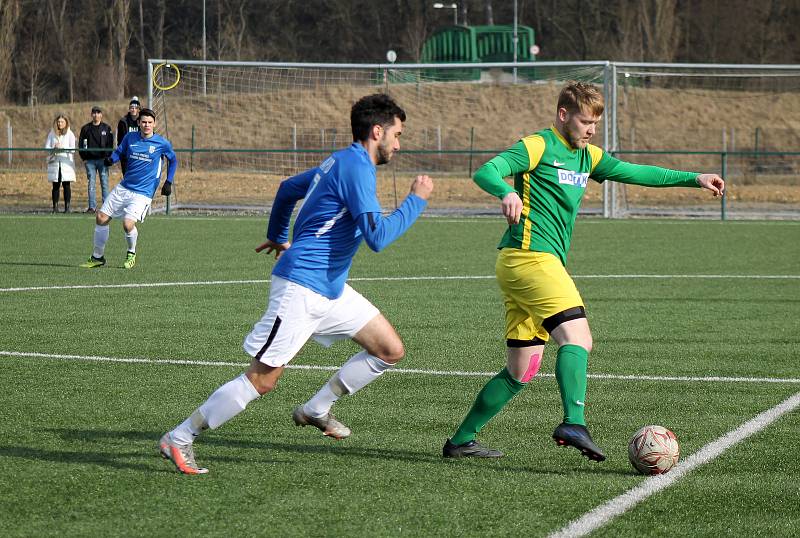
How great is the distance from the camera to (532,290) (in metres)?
5.88

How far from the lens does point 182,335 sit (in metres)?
9.88

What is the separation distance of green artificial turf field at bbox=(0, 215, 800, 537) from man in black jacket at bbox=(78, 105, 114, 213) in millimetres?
10327

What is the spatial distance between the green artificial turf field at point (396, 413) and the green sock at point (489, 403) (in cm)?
17

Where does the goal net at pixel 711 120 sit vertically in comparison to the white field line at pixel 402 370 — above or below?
above

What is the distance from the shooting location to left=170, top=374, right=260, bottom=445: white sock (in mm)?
5496

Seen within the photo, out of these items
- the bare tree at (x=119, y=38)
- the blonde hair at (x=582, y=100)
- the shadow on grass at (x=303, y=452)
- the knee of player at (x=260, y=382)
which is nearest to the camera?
the knee of player at (x=260, y=382)

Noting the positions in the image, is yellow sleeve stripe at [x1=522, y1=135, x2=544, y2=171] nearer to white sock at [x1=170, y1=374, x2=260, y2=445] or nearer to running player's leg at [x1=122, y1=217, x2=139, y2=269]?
white sock at [x1=170, y1=374, x2=260, y2=445]

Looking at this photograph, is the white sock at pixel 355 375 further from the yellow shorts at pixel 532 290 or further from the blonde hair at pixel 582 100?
the blonde hair at pixel 582 100

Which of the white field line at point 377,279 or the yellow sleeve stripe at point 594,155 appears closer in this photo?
the yellow sleeve stripe at point 594,155

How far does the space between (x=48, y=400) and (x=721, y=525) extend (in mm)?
4066

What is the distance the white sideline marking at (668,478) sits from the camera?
16.0ft

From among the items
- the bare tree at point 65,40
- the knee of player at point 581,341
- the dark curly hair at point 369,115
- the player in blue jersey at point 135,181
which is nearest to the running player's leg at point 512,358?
the knee of player at point 581,341

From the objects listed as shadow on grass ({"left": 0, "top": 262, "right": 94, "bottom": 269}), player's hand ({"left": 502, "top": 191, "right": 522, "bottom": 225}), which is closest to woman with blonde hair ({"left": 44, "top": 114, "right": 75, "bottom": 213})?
shadow on grass ({"left": 0, "top": 262, "right": 94, "bottom": 269})

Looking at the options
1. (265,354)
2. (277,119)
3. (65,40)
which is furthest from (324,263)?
(65,40)
